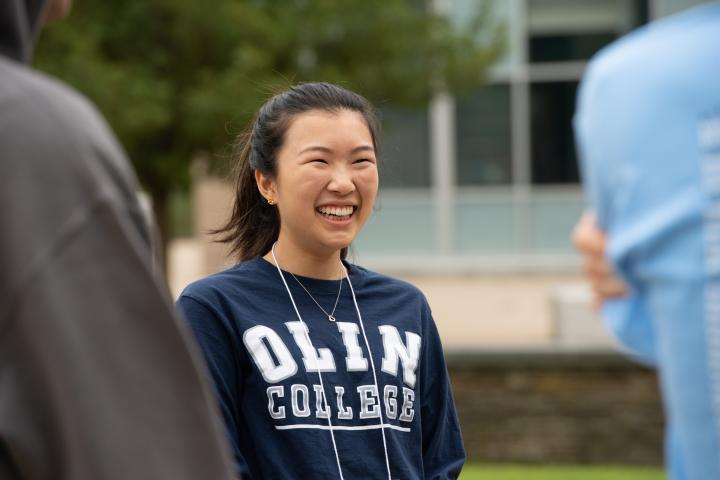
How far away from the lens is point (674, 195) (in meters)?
1.59

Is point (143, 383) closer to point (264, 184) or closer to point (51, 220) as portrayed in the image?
point (51, 220)

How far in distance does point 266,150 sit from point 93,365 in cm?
209

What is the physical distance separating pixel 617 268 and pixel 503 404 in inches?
444

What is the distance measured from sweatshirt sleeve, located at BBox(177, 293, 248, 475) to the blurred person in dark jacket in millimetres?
1551

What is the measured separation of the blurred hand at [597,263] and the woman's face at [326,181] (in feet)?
5.05

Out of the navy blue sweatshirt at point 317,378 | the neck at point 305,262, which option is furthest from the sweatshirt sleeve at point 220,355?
the neck at point 305,262

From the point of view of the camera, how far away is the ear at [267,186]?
3459mm

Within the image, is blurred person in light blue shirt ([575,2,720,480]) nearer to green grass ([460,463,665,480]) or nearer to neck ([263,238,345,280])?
neck ([263,238,345,280])

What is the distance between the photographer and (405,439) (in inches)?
125

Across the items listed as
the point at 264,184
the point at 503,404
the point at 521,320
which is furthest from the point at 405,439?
the point at 521,320

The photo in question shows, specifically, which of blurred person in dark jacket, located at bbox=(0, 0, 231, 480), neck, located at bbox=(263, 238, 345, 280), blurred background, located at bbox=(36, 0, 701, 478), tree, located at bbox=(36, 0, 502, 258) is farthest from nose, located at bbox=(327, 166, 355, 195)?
tree, located at bbox=(36, 0, 502, 258)

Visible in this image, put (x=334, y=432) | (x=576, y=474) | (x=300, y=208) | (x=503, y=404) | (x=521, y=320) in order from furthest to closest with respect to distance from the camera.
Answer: (x=521, y=320)
(x=503, y=404)
(x=576, y=474)
(x=300, y=208)
(x=334, y=432)

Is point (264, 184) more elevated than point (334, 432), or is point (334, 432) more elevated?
point (264, 184)

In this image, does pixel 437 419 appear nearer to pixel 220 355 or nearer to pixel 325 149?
pixel 220 355
